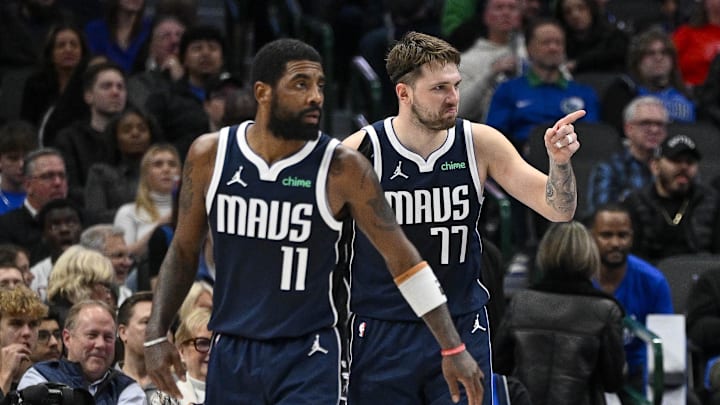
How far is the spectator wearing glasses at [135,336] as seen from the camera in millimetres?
7930

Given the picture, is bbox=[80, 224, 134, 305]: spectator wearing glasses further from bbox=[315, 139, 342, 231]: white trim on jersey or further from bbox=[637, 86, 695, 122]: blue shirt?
bbox=[637, 86, 695, 122]: blue shirt

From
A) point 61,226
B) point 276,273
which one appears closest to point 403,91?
point 276,273

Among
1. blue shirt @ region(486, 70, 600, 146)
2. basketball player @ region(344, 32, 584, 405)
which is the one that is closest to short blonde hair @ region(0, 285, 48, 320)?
basketball player @ region(344, 32, 584, 405)

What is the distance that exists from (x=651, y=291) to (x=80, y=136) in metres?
4.50

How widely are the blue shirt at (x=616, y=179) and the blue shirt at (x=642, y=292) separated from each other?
52.0 inches

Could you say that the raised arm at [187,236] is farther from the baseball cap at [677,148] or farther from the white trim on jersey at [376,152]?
the baseball cap at [677,148]

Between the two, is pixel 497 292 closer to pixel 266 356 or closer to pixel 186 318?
pixel 186 318

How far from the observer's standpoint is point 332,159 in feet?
19.3

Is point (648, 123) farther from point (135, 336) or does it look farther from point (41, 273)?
point (135, 336)

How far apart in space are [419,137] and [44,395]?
1904 mm

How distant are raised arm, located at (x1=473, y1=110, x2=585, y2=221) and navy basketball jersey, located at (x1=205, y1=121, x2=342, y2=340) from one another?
95 centimetres

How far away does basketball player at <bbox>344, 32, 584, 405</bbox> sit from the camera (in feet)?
21.7

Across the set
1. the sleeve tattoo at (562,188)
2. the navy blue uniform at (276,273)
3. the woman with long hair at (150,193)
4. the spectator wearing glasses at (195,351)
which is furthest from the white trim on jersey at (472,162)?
the woman with long hair at (150,193)

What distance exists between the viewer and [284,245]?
5836 mm
